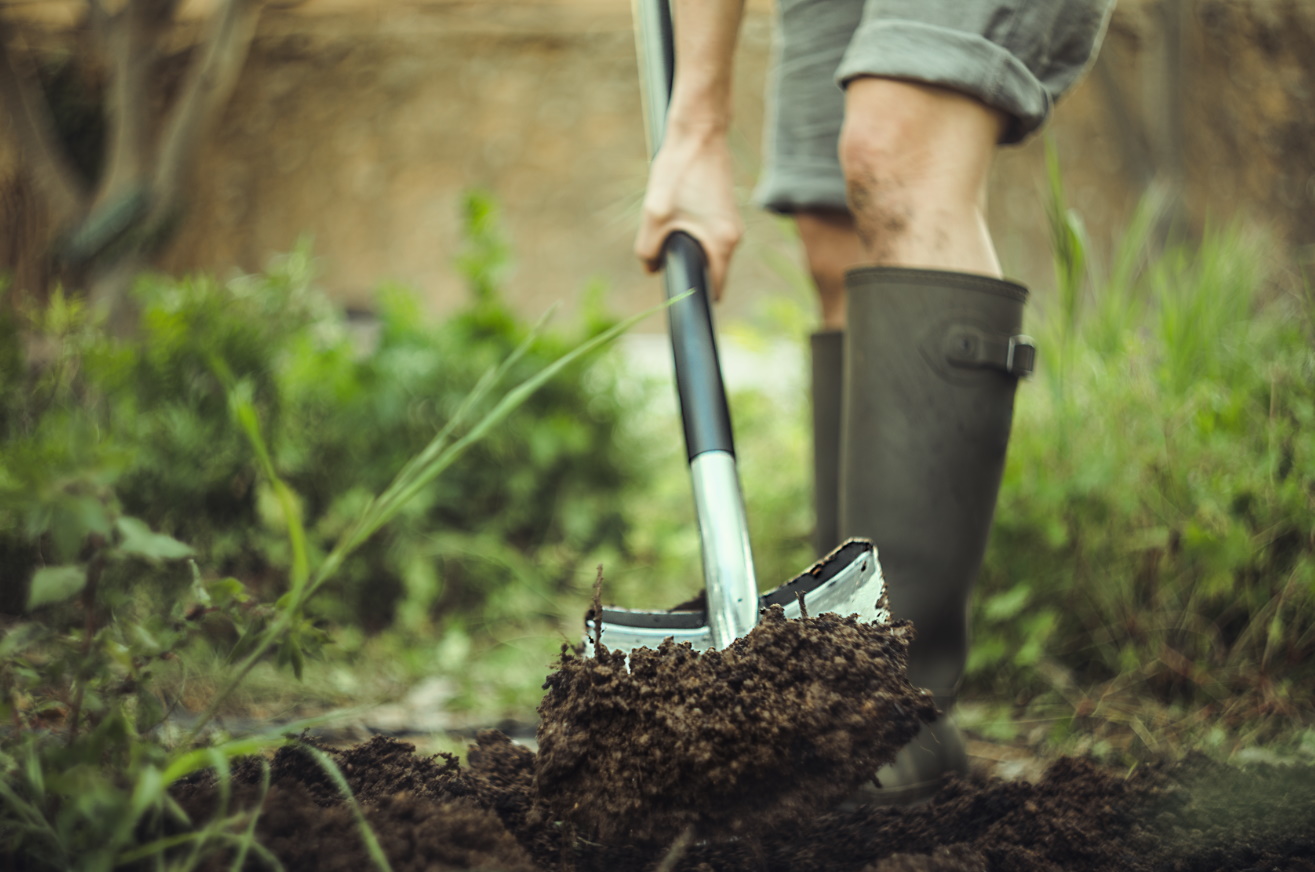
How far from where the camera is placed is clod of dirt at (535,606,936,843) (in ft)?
2.23

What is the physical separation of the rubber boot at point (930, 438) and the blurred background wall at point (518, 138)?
17.1ft

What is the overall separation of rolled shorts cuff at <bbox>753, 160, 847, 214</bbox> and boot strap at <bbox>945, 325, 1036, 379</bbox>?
401 mm

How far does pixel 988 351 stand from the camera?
1.01 m

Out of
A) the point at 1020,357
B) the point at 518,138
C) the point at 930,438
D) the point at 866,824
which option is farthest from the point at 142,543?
the point at 518,138

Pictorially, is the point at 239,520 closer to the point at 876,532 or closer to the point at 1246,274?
the point at 876,532

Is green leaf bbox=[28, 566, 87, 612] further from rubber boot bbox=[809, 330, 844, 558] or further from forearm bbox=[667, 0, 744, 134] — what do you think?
rubber boot bbox=[809, 330, 844, 558]

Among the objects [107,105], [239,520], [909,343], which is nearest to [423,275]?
[107,105]

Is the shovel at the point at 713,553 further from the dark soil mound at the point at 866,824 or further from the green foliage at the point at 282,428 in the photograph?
the green foliage at the point at 282,428

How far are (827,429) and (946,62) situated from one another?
594 millimetres

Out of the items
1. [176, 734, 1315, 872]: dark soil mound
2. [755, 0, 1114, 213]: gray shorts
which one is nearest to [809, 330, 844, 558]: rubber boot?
[755, 0, 1114, 213]: gray shorts

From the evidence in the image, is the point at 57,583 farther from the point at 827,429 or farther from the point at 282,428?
the point at 282,428

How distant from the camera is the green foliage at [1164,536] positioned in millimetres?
1291

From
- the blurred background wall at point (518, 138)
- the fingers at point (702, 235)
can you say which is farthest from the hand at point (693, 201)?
the blurred background wall at point (518, 138)

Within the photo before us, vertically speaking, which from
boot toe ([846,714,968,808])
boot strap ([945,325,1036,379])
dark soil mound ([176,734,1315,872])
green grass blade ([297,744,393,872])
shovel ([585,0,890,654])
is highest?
boot strap ([945,325,1036,379])
